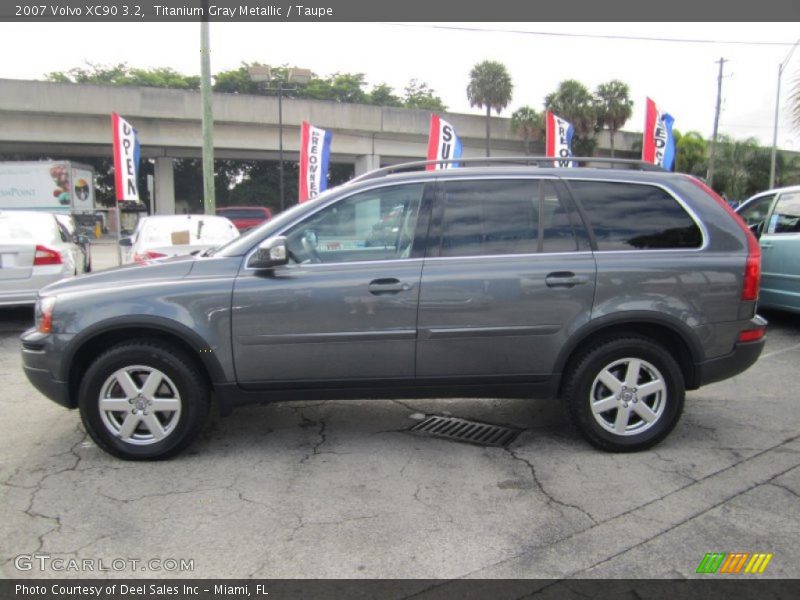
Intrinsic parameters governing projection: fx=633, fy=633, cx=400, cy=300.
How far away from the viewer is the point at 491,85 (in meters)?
39.8

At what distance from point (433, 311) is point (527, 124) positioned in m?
36.7

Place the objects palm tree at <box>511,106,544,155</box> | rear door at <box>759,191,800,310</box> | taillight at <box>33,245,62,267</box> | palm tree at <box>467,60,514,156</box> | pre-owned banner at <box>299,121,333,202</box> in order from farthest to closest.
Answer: palm tree at <box>467,60,514,156</box> → palm tree at <box>511,106,544,155</box> → pre-owned banner at <box>299,121,333,202</box> → taillight at <box>33,245,62,267</box> → rear door at <box>759,191,800,310</box>

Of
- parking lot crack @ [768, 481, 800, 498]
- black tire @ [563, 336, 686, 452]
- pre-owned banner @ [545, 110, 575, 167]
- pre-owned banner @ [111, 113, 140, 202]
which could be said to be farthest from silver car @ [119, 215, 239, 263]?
pre-owned banner @ [545, 110, 575, 167]

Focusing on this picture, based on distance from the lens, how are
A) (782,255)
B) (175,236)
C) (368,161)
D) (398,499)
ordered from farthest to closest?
1. (368,161)
2. (175,236)
3. (782,255)
4. (398,499)

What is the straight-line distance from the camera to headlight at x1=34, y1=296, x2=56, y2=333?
3940 millimetres

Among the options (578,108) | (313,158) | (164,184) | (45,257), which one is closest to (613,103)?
(578,108)

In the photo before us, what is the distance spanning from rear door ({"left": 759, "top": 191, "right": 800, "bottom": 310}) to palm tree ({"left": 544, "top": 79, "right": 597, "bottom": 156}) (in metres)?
34.5

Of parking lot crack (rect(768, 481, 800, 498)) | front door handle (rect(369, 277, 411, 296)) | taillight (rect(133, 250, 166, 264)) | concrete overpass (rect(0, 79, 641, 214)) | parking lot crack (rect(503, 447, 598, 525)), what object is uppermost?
concrete overpass (rect(0, 79, 641, 214))

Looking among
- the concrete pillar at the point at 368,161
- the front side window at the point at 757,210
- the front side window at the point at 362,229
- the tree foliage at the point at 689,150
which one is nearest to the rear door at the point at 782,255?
the front side window at the point at 757,210

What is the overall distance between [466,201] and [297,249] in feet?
3.72

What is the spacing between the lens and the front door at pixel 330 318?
3.88 metres

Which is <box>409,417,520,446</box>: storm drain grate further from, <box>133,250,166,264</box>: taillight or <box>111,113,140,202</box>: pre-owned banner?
<box>111,113,140,202</box>: pre-owned banner

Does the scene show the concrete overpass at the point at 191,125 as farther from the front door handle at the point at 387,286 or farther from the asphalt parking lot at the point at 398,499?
the front door handle at the point at 387,286

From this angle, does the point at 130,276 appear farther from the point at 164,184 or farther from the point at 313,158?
the point at 164,184
